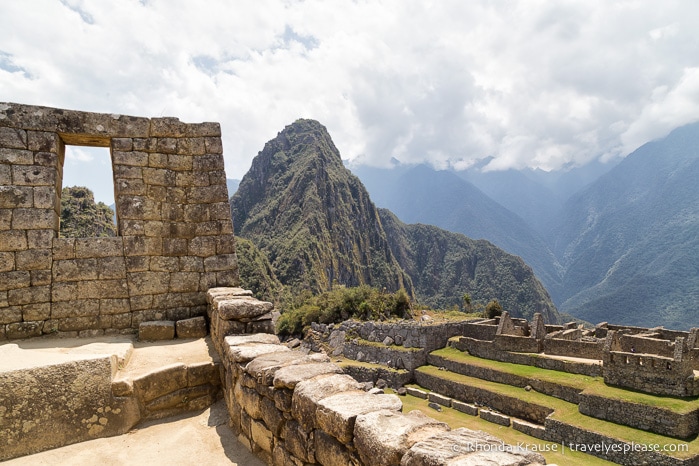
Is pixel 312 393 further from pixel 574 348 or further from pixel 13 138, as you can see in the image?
pixel 574 348

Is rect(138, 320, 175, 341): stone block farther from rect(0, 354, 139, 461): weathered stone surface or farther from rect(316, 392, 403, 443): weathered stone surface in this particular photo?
rect(316, 392, 403, 443): weathered stone surface

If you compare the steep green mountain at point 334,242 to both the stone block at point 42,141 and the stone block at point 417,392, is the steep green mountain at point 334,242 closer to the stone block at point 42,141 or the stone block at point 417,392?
the stone block at point 417,392

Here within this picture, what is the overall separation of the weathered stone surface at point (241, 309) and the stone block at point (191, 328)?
1239 millimetres

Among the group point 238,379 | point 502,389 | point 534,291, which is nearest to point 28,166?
point 238,379

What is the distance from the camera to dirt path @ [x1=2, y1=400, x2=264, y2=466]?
126 inches

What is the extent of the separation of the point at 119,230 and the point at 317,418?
454cm

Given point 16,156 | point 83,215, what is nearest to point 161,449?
point 16,156

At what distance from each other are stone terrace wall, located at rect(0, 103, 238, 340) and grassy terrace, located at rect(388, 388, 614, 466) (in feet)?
23.9

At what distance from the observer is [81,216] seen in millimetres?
30938

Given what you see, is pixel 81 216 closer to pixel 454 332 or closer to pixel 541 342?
pixel 454 332

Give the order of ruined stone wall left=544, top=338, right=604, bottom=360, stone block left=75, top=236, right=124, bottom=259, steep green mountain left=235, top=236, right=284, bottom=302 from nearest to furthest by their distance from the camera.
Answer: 1. stone block left=75, top=236, right=124, bottom=259
2. ruined stone wall left=544, top=338, right=604, bottom=360
3. steep green mountain left=235, top=236, right=284, bottom=302

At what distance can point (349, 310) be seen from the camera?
3472 cm

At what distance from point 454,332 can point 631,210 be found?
175858 millimetres

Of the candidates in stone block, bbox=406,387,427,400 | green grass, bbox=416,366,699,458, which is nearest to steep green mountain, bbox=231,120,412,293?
stone block, bbox=406,387,427,400
